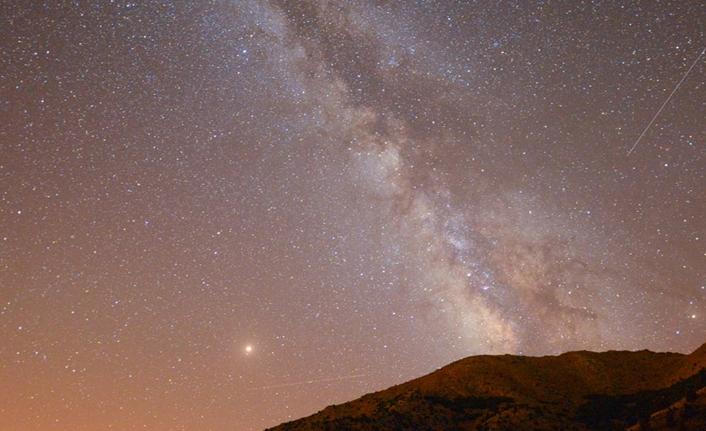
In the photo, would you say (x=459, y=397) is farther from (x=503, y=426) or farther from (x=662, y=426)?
(x=662, y=426)

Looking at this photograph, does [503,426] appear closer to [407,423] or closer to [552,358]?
[407,423]

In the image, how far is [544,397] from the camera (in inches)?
1344

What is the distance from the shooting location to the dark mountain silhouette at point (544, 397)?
28.0 metres

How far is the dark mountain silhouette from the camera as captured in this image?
28016 mm

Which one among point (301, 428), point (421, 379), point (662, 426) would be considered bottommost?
point (662, 426)

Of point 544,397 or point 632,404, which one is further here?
point 544,397

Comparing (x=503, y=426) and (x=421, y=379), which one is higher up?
(x=421, y=379)

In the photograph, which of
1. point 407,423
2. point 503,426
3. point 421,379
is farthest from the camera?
point 421,379

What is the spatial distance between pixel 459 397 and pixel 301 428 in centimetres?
1149

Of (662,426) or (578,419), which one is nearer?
(662,426)

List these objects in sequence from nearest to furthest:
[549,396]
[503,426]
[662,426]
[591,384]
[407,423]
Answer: [662,426] < [503,426] < [407,423] < [549,396] < [591,384]

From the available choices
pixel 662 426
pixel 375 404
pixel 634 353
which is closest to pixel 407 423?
pixel 375 404

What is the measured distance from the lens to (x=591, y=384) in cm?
3666

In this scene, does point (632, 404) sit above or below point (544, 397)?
below
